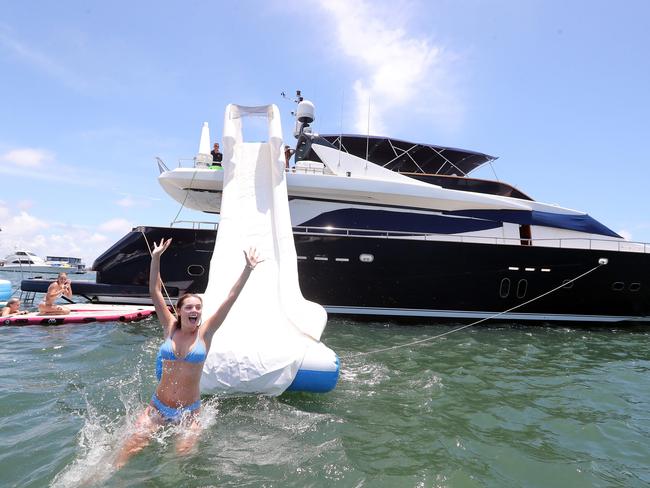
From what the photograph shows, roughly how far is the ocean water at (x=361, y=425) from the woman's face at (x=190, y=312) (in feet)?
3.11

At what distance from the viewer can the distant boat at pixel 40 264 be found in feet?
173

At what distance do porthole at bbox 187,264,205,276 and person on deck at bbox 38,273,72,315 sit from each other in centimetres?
288

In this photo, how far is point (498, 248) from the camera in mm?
10336

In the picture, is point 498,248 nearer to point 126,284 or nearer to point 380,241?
point 380,241

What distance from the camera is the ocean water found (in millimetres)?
3129

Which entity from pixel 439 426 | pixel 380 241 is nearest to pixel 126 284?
pixel 380 241

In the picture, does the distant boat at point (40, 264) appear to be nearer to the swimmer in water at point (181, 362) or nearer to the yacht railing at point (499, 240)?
the yacht railing at point (499, 240)

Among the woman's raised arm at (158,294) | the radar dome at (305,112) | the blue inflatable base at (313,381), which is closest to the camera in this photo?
the woman's raised arm at (158,294)

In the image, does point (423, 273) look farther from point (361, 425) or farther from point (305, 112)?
point (361, 425)

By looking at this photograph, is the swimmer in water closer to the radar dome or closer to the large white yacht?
the large white yacht

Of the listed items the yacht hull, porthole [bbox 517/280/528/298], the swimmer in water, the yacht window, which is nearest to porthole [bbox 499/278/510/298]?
the yacht hull

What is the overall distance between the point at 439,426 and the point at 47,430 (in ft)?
11.9

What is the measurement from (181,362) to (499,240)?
9.81 m

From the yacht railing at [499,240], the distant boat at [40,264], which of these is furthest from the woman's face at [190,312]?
the distant boat at [40,264]
